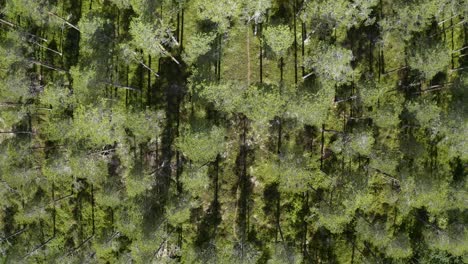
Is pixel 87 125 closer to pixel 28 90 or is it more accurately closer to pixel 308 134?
pixel 28 90

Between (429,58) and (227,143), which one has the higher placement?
(429,58)

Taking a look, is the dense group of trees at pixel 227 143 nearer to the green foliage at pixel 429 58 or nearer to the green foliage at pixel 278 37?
the green foliage at pixel 429 58

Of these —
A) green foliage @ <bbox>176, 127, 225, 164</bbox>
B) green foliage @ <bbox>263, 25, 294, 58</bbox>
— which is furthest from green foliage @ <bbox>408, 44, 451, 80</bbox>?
green foliage @ <bbox>176, 127, 225, 164</bbox>

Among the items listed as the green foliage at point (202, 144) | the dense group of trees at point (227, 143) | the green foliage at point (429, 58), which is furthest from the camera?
the dense group of trees at point (227, 143)

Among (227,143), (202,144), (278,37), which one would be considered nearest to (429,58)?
(278,37)

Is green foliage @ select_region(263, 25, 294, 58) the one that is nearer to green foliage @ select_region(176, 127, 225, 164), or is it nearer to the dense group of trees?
the dense group of trees

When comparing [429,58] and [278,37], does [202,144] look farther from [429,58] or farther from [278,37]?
[429,58]

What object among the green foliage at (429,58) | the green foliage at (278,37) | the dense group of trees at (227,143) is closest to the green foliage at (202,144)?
the dense group of trees at (227,143)

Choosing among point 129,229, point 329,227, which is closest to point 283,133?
point 329,227
